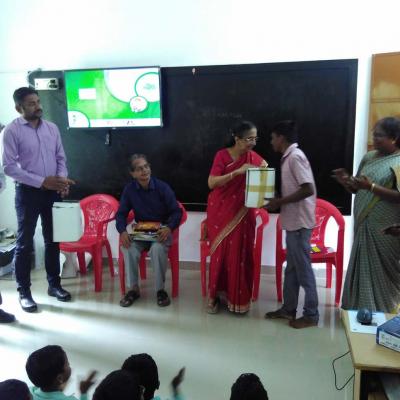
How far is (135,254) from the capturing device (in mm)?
3033

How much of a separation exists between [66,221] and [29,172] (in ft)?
1.42

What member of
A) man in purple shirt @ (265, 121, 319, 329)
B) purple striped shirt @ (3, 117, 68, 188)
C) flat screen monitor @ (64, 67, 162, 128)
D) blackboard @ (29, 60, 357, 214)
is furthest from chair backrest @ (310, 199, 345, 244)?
purple striped shirt @ (3, 117, 68, 188)

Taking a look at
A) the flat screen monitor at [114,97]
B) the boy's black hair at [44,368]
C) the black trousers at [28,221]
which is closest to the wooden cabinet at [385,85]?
the flat screen monitor at [114,97]

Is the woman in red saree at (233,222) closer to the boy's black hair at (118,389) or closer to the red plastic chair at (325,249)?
the red plastic chair at (325,249)

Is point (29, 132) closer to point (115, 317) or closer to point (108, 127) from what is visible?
point (108, 127)

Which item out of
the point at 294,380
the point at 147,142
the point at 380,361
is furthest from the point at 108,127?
the point at 380,361

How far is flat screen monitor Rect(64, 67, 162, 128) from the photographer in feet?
11.2

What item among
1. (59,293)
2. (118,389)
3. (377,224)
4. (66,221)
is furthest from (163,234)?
(118,389)

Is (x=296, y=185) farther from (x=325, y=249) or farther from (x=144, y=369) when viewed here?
(x=144, y=369)

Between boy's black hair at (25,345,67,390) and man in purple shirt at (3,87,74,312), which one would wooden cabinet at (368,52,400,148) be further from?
boy's black hair at (25,345,67,390)

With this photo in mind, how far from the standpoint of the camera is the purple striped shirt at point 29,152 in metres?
2.71

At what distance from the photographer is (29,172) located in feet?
9.18

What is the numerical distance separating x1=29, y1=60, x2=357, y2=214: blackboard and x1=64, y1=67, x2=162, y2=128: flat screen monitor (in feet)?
0.28

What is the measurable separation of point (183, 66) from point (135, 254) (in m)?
1.64
